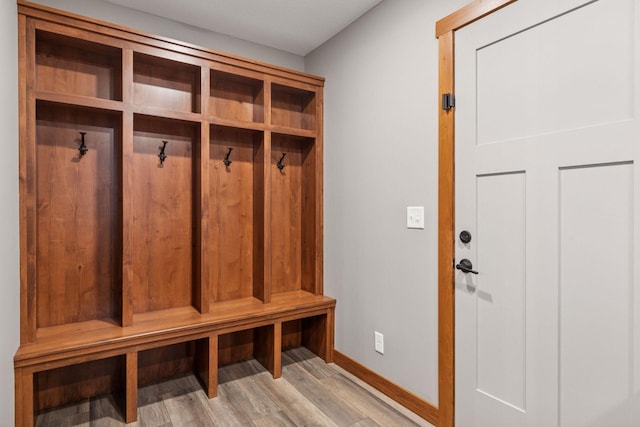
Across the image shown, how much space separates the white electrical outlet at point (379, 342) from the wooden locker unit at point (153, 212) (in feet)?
1.58

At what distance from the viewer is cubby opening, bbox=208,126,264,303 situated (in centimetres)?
263

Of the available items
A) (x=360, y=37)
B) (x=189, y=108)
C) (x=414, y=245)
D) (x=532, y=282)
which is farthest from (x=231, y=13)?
(x=532, y=282)

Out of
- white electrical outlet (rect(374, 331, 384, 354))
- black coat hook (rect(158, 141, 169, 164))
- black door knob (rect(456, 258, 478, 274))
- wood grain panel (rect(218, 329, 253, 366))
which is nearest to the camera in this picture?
black door knob (rect(456, 258, 478, 274))

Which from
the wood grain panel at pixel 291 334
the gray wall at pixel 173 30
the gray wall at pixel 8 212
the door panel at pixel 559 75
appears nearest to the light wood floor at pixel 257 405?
the wood grain panel at pixel 291 334

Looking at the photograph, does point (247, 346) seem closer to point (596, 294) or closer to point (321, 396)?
point (321, 396)

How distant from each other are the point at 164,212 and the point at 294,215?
39.9 inches

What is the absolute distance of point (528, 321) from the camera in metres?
1.56

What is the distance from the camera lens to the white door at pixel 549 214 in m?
1.28

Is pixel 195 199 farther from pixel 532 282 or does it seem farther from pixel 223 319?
pixel 532 282

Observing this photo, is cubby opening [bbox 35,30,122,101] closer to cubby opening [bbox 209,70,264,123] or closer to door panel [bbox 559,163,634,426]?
cubby opening [bbox 209,70,264,123]

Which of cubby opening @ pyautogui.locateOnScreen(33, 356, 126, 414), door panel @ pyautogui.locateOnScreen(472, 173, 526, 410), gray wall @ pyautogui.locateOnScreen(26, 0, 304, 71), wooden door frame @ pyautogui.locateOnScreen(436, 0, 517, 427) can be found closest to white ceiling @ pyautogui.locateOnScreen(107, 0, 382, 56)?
gray wall @ pyautogui.locateOnScreen(26, 0, 304, 71)

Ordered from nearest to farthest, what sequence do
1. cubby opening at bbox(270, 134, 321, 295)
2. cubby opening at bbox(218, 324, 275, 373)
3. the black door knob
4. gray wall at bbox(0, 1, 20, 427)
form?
1. gray wall at bbox(0, 1, 20, 427)
2. the black door knob
3. cubby opening at bbox(218, 324, 275, 373)
4. cubby opening at bbox(270, 134, 321, 295)

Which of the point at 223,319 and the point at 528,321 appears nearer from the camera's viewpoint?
the point at 528,321

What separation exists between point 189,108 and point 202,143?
380mm
